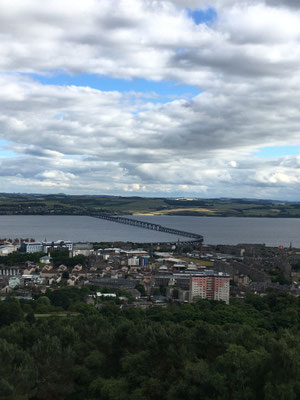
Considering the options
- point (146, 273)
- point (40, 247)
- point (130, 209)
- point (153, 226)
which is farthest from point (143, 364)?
point (130, 209)

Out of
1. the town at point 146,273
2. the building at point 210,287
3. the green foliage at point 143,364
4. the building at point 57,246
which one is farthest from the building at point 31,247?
the green foliage at point 143,364

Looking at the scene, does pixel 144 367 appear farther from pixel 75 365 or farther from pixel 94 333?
pixel 94 333

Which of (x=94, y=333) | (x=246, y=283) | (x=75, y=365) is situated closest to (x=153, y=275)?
(x=246, y=283)

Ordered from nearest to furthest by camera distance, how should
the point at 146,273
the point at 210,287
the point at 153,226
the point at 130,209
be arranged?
the point at 210,287
the point at 146,273
the point at 153,226
the point at 130,209

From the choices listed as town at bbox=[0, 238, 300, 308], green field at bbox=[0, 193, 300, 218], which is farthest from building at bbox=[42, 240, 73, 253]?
green field at bbox=[0, 193, 300, 218]

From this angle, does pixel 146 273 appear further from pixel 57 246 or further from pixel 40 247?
pixel 40 247

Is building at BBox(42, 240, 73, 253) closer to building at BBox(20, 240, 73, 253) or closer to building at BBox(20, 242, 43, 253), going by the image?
building at BBox(20, 240, 73, 253)

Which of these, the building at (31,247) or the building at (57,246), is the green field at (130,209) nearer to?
the building at (57,246)
